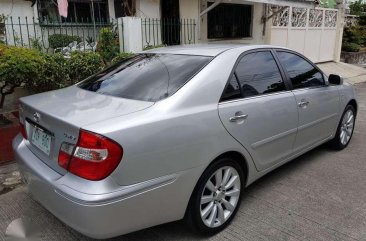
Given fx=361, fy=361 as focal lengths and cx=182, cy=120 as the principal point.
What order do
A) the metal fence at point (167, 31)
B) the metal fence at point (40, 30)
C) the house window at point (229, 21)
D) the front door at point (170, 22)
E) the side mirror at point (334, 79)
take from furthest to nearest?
1. the house window at point (229, 21)
2. the front door at point (170, 22)
3. the metal fence at point (167, 31)
4. the metal fence at point (40, 30)
5. the side mirror at point (334, 79)

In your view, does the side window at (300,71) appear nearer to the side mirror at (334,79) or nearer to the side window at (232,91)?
the side mirror at (334,79)

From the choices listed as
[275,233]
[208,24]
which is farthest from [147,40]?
[275,233]

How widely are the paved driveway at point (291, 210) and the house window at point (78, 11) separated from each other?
4.85 m

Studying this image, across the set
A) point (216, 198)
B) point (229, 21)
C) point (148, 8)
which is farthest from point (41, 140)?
point (229, 21)

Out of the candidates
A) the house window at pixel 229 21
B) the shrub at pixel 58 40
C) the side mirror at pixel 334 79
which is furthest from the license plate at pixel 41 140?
the house window at pixel 229 21

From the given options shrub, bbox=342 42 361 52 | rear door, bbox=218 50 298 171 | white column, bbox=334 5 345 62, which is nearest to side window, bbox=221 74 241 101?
rear door, bbox=218 50 298 171

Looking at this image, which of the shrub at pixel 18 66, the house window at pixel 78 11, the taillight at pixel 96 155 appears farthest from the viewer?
the house window at pixel 78 11

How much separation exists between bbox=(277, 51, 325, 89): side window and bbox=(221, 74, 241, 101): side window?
927 mm

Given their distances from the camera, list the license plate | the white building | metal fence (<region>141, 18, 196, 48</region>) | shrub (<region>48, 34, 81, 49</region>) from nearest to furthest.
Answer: the license plate, the white building, shrub (<region>48, 34, 81, 49</region>), metal fence (<region>141, 18, 196, 48</region>)

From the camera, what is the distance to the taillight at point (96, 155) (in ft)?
7.15

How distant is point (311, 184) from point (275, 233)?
1.13 m

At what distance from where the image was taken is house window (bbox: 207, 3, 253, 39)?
33.2ft

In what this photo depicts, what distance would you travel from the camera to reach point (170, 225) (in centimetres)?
301

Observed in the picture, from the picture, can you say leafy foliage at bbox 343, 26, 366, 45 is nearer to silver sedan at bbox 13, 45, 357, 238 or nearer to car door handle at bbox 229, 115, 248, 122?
silver sedan at bbox 13, 45, 357, 238
